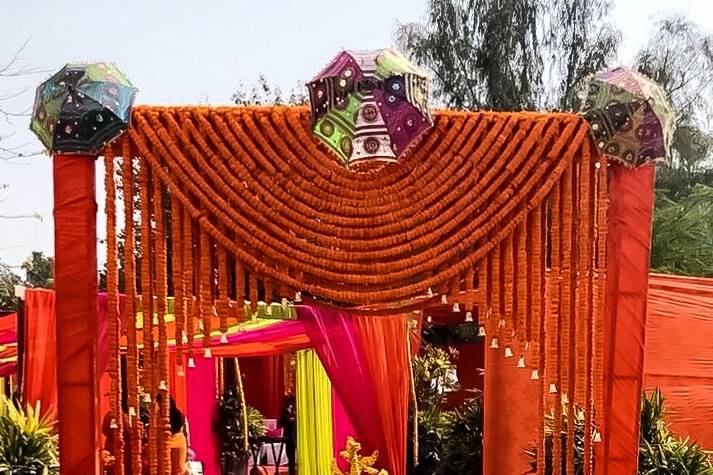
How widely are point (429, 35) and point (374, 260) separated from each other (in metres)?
12.3

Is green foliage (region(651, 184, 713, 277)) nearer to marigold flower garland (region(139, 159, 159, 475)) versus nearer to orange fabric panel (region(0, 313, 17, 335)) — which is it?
orange fabric panel (region(0, 313, 17, 335))

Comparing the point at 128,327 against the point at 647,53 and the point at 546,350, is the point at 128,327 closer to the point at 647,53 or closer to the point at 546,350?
the point at 546,350

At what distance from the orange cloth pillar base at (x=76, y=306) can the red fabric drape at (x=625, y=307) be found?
5.22ft

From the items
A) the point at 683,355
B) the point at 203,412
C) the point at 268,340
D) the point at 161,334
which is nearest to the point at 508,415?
the point at 683,355

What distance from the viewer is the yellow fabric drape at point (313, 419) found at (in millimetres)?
7094

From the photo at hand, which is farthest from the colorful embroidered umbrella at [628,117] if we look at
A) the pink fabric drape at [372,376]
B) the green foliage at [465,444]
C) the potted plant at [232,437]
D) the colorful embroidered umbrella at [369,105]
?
the potted plant at [232,437]

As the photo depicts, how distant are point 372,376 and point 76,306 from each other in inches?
105

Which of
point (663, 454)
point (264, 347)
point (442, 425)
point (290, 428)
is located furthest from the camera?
point (290, 428)

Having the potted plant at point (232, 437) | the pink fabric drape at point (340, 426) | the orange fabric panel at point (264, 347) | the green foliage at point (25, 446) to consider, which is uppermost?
the orange fabric panel at point (264, 347)

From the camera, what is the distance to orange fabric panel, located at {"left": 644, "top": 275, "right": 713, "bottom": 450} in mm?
5660

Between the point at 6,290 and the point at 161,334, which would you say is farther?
the point at 6,290

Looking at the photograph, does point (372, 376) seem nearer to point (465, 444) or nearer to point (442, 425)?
point (465, 444)

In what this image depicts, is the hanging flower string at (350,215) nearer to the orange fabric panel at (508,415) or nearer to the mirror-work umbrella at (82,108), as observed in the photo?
the mirror-work umbrella at (82,108)

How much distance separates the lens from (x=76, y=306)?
2.79 m
